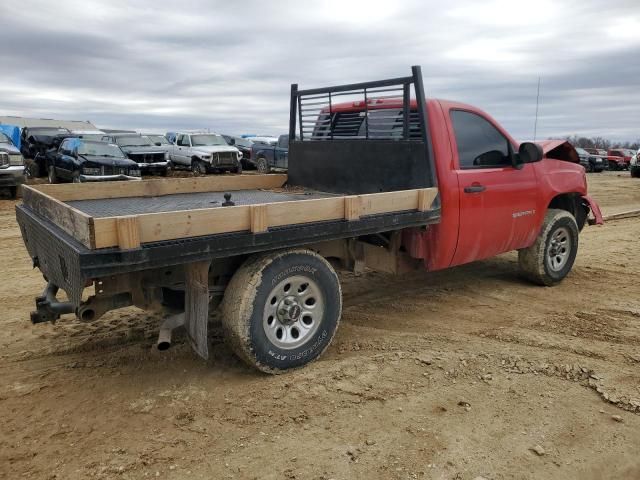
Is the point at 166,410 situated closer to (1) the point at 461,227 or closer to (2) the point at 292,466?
(2) the point at 292,466

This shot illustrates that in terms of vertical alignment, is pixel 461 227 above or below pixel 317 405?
above

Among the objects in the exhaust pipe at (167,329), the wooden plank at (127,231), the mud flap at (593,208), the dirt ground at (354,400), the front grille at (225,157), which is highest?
the front grille at (225,157)

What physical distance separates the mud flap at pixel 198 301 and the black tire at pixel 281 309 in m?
0.16

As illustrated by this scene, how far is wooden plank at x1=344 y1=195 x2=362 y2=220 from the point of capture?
4098 millimetres

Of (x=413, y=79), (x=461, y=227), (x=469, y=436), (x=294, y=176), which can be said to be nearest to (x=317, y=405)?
(x=469, y=436)

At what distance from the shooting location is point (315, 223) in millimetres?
3984

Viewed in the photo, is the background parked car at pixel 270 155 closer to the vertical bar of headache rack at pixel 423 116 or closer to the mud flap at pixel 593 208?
the mud flap at pixel 593 208

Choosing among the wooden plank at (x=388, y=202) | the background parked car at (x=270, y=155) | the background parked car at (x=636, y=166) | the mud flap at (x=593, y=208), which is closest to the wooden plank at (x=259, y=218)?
the wooden plank at (x=388, y=202)

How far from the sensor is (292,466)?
9.76 ft

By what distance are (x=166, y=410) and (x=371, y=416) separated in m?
1.31

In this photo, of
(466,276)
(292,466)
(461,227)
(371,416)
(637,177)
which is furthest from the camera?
(637,177)

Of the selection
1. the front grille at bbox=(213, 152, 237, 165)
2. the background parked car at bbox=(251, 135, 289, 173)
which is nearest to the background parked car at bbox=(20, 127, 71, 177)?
the front grille at bbox=(213, 152, 237, 165)

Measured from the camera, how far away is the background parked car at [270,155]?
24.2 metres

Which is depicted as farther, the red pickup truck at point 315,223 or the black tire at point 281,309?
the black tire at point 281,309
